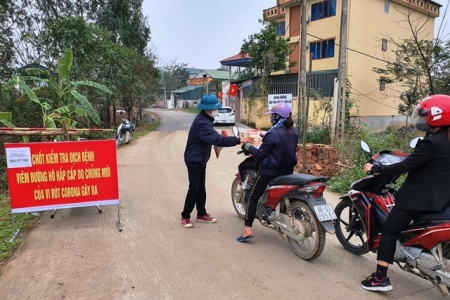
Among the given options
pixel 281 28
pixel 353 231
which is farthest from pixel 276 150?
pixel 281 28

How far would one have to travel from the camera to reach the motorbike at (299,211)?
3.45 meters

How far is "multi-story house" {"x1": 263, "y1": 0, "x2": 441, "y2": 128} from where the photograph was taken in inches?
776

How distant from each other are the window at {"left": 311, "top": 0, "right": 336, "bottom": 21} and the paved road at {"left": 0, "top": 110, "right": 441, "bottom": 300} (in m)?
18.8

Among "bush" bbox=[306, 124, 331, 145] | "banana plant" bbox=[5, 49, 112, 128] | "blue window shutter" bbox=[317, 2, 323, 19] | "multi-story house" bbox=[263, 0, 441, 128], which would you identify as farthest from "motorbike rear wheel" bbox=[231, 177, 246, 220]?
"blue window shutter" bbox=[317, 2, 323, 19]

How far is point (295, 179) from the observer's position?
367cm

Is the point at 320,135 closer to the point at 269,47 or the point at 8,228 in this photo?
the point at 8,228

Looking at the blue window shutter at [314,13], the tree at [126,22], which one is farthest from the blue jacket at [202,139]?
the tree at [126,22]

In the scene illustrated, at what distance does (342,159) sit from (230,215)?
394cm

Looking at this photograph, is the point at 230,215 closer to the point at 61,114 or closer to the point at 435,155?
the point at 435,155

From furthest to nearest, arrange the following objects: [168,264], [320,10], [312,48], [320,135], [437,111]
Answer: [312,48]
[320,10]
[320,135]
[168,264]
[437,111]

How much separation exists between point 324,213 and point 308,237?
0.43 meters

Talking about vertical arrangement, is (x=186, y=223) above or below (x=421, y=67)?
below

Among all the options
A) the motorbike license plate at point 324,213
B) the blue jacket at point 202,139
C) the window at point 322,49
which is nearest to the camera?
the motorbike license plate at point 324,213

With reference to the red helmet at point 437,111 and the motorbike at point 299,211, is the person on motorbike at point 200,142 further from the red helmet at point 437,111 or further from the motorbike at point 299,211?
the red helmet at point 437,111
